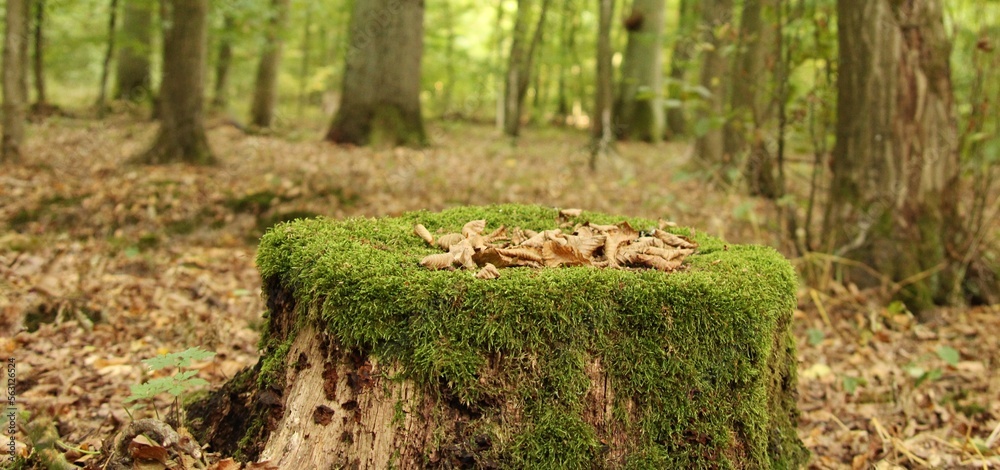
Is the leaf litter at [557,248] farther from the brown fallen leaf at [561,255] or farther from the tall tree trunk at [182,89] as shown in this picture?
the tall tree trunk at [182,89]

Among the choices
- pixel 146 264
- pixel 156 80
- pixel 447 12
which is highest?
pixel 447 12

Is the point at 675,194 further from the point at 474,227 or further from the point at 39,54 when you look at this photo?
the point at 39,54

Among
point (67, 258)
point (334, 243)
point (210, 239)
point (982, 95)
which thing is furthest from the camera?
point (210, 239)

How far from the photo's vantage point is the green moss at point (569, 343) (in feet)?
6.98

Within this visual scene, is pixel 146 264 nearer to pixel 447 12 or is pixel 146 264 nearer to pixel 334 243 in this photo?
pixel 334 243

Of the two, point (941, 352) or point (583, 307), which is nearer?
point (583, 307)

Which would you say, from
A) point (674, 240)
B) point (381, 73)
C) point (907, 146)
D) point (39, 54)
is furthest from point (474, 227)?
point (39, 54)

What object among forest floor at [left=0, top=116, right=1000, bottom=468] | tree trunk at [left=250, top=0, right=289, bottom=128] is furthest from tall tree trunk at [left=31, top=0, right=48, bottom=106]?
forest floor at [left=0, top=116, right=1000, bottom=468]

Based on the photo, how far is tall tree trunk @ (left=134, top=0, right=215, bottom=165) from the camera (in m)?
7.85

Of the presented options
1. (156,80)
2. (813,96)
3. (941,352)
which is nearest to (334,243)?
(941,352)

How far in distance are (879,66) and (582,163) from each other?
5946 mm

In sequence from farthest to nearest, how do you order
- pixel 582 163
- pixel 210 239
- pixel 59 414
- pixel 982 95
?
pixel 582 163
pixel 210 239
pixel 982 95
pixel 59 414

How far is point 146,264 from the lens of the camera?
5234mm

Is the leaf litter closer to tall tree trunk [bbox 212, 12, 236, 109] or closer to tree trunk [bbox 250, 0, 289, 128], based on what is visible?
tree trunk [bbox 250, 0, 289, 128]
